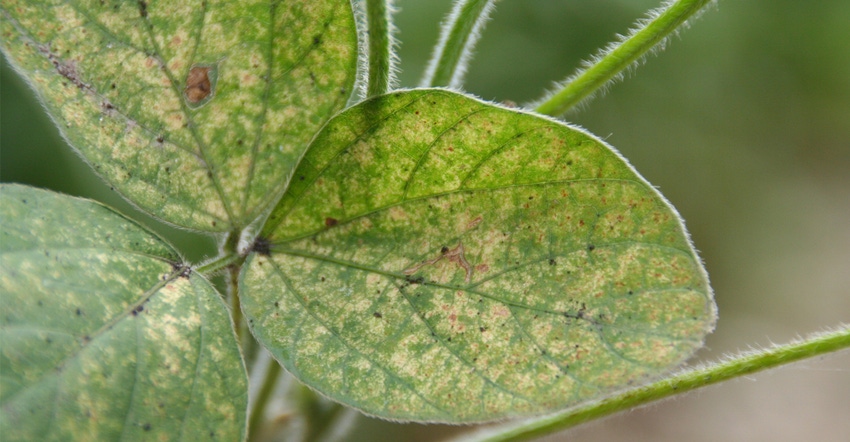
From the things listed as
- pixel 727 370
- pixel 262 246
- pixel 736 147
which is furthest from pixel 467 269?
pixel 736 147

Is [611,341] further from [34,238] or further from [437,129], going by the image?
[34,238]

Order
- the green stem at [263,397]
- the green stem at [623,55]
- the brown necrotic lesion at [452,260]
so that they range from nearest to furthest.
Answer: the brown necrotic lesion at [452,260] < the green stem at [623,55] < the green stem at [263,397]

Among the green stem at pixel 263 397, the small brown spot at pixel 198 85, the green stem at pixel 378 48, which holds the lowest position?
the green stem at pixel 263 397

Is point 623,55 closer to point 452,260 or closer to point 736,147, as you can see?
point 452,260

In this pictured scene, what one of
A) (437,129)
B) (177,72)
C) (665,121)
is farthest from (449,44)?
(665,121)

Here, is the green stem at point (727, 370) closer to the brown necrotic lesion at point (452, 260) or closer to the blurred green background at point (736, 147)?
the brown necrotic lesion at point (452, 260)

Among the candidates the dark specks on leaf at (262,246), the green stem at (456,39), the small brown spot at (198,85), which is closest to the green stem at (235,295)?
the dark specks on leaf at (262,246)

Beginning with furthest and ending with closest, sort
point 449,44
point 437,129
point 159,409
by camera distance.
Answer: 1. point 449,44
2. point 437,129
3. point 159,409
